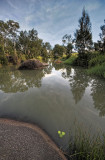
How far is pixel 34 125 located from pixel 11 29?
30.9 meters

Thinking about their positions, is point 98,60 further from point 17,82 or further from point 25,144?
point 25,144

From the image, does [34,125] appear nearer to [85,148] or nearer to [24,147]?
[24,147]

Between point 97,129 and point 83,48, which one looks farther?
point 83,48

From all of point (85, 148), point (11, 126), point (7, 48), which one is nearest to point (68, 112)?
point (85, 148)

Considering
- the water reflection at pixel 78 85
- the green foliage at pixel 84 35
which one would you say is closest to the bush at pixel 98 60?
the water reflection at pixel 78 85

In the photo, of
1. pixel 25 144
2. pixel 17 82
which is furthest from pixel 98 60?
pixel 25 144

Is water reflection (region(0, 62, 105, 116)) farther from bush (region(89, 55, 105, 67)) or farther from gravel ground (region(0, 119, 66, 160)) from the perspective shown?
bush (region(89, 55, 105, 67))

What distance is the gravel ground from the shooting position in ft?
3.51

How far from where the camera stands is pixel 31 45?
2283cm

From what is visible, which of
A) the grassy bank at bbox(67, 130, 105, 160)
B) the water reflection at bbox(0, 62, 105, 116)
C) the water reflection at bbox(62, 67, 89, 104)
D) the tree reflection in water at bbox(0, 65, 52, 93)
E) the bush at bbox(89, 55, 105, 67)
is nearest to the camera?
the grassy bank at bbox(67, 130, 105, 160)

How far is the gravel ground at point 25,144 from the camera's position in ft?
3.51

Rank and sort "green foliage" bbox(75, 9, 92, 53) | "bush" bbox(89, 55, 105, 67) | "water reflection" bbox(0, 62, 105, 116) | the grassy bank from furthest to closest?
"green foliage" bbox(75, 9, 92, 53), "bush" bbox(89, 55, 105, 67), "water reflection" bbox(0, 62, 105, 116), the grassy bank

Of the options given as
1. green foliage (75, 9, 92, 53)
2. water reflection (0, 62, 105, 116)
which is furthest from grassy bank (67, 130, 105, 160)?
green foliage (75, 9, 92, 53)

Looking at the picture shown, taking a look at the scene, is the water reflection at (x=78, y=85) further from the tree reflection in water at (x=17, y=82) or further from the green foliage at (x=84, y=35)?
the green foliage at (x=84, y=35)
